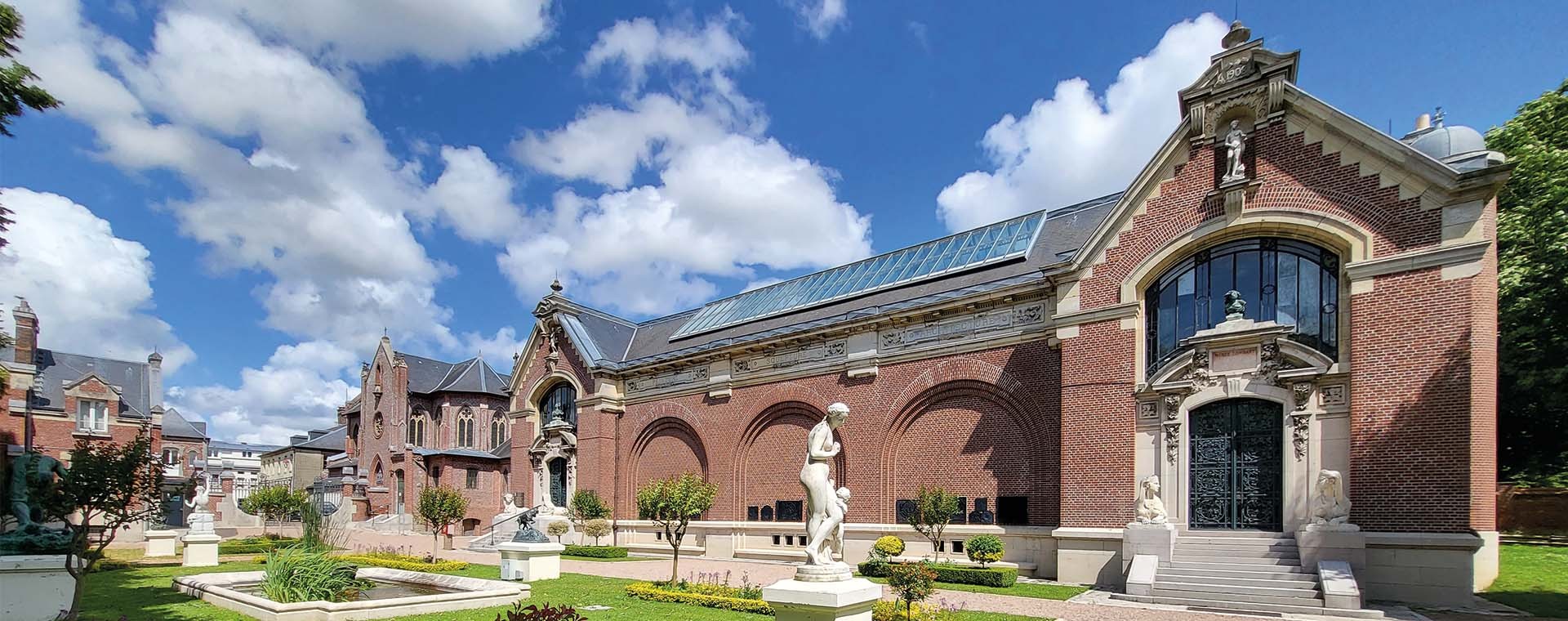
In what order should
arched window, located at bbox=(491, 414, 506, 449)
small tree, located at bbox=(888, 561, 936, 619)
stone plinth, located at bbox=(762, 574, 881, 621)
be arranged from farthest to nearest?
1. arched window, located at bbox=(491, 414, 506, 449)
2. small tree, located at bbox=(888, 561, 936, 619)
3. stone plinth, located at bbox=(762, 574, 881, 621)

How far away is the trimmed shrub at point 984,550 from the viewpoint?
18.2 metres

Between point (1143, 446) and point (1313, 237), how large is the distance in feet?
17.2

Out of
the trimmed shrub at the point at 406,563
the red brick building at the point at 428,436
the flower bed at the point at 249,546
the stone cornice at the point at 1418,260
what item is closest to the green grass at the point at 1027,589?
the stone cornice at the point at 1418,260

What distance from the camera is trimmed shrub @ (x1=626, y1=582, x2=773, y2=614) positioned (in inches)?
528

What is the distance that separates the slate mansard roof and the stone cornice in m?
5.47

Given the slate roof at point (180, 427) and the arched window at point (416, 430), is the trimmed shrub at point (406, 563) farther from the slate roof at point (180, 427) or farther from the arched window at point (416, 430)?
the slate roof at point (180, 427)

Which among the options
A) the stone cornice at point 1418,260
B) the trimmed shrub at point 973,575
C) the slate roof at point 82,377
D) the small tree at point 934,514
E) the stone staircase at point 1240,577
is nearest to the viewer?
the stone staircase at point 1240,577

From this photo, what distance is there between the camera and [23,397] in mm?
30297

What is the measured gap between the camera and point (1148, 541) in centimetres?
1554

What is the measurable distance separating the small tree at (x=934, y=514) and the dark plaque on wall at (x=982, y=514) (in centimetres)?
52

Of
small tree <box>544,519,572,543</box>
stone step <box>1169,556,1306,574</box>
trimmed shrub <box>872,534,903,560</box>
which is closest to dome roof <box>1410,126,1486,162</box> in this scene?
stone step <box>1169,556,1306,574</box>

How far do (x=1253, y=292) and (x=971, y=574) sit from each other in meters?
8.28

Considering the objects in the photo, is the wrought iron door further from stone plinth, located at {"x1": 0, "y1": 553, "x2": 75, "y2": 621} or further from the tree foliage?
stone plinth, located at {"x1": 0, "y1": 553, "x2": 75, "y2": 621}

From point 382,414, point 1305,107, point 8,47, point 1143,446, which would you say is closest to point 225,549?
point 382,414
